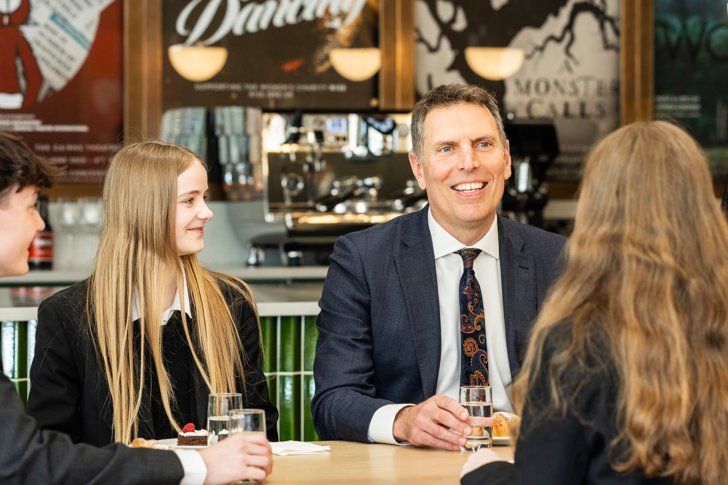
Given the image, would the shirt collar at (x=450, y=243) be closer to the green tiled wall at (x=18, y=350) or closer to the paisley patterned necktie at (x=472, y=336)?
the paisley patterned necktie at (x=472, y=336)

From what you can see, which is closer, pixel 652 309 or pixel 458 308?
pixel 652 309

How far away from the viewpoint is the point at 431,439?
2.11 m

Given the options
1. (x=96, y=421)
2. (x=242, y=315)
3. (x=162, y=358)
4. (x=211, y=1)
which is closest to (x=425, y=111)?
(x=242, y=315)

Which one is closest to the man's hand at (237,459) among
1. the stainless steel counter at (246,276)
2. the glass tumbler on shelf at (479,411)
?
the glass tumbler on shelf at (479,411)

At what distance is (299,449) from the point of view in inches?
82.1

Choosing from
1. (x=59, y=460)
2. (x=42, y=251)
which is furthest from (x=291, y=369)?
(x=42, y=251)

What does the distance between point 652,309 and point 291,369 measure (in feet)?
6.78

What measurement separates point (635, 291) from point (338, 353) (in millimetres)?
1131

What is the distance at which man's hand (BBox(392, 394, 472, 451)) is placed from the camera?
82.0 inches

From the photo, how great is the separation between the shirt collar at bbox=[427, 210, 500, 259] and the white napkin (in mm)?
665

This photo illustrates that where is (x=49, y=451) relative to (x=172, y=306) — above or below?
below

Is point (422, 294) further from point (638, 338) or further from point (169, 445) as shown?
point (638, 338)

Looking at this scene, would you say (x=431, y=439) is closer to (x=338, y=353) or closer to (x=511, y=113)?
(x=338, y=353)

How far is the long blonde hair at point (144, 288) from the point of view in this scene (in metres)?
2.44
